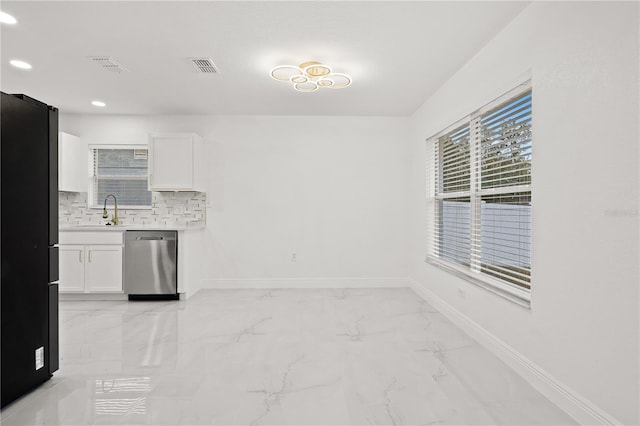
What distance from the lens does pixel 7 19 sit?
8.22ft

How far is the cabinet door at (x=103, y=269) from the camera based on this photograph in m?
4.32

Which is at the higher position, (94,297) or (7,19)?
(7,19)

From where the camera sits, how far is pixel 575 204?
1898 millimetres

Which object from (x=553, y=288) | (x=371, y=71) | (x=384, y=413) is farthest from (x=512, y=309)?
(x=371, y=71)

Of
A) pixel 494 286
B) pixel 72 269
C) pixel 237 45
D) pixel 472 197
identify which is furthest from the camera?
pixel 72 269

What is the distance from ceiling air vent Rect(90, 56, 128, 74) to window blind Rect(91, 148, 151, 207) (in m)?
1.84

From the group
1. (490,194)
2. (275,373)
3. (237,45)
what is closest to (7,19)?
(237,45)

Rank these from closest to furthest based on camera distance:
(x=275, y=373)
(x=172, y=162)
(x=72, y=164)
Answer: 1. (x=275, y=373)
2. (x=172, y=162)
3. (x=72, y=164)

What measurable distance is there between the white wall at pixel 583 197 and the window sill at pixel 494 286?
61 millimetres

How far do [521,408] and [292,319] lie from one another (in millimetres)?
2170

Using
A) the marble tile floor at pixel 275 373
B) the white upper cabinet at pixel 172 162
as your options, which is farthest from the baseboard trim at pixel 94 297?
the white upper cabinet at pixel 172 162

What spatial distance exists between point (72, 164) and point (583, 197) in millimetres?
5695

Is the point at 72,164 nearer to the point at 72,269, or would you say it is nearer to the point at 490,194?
the point at 72,269

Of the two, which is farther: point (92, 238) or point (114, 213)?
point (114, 213)
